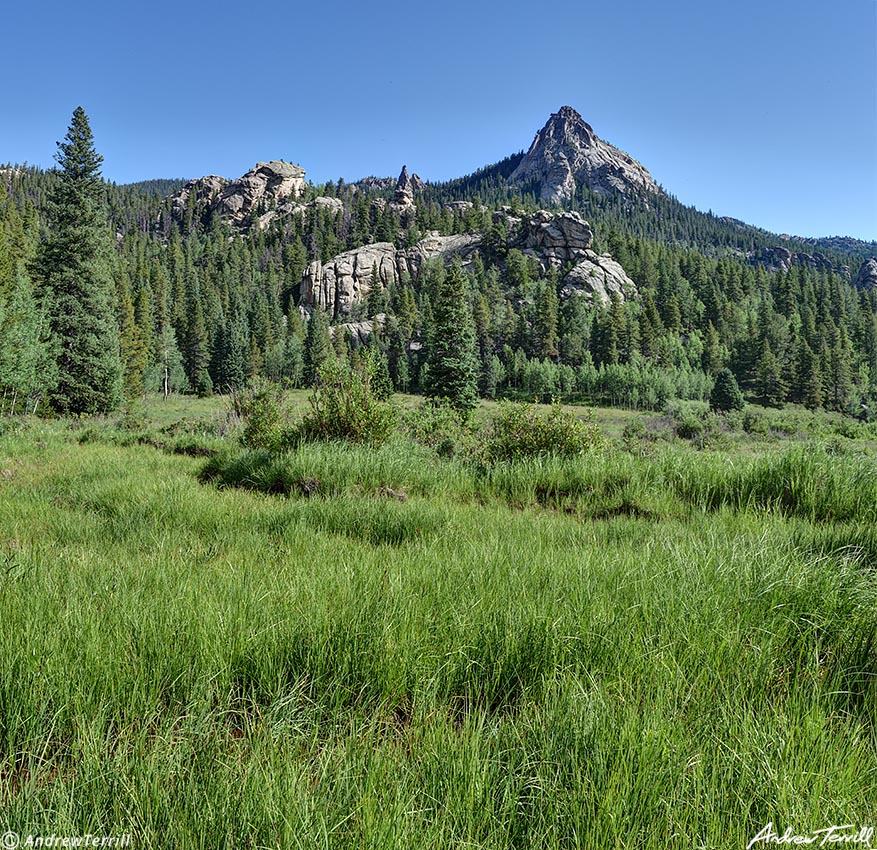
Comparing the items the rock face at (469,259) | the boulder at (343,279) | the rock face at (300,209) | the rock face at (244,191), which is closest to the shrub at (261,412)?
the rock face at (469,259)

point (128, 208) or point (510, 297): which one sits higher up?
point (128, 208)

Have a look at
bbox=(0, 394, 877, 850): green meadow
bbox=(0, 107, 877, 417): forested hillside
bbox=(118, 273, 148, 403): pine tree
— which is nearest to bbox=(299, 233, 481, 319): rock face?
bbox=(0, 107, 877, 417): forested hillside

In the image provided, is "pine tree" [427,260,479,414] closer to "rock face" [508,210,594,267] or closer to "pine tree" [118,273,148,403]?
"pine tree" [118,273,148,403]

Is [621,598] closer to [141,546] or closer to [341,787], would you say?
[341,787]

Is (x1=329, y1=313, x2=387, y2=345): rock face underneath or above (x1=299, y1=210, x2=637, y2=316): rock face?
underneath

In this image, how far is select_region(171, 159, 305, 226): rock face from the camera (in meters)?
172

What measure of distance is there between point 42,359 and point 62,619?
3228 centimetres

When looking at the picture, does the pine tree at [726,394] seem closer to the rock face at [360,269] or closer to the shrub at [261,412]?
the shrub at [261,412]

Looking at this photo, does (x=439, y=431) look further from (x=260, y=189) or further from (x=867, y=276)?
(x=867, y=276)

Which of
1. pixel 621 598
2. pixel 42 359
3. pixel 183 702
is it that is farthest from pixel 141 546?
pixel 42 359

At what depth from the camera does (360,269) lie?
421 ft

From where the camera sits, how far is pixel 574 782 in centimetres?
113
